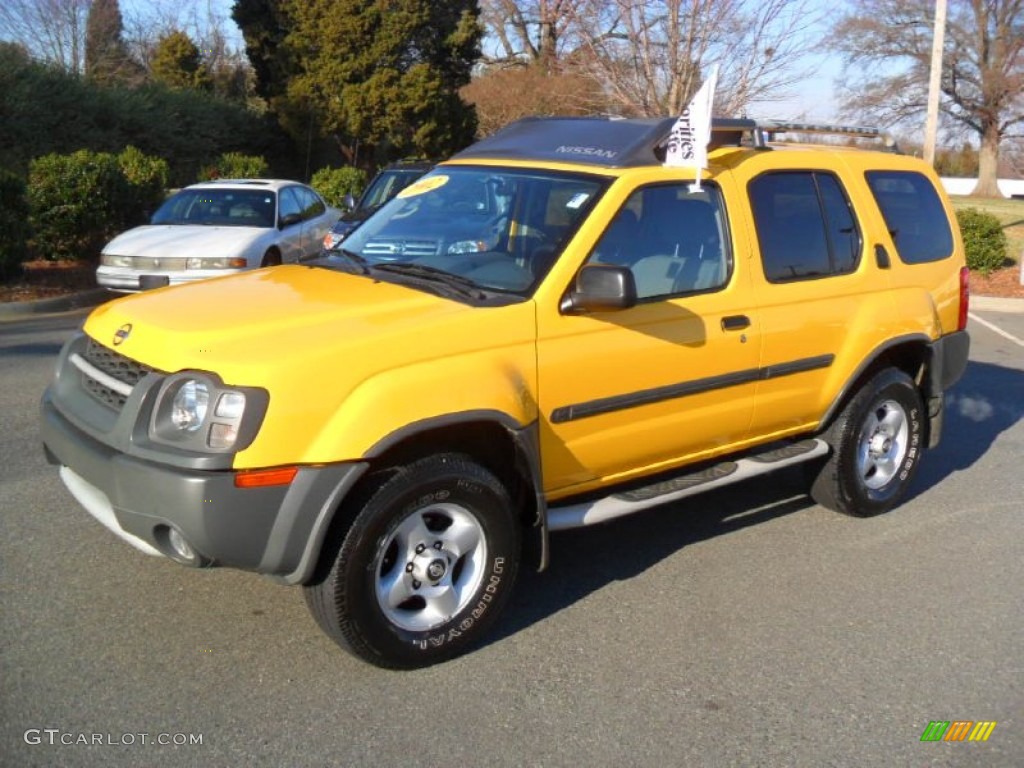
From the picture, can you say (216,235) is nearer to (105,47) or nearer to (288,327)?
(288,327)

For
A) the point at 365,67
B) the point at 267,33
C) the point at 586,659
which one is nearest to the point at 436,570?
the point at 586,659

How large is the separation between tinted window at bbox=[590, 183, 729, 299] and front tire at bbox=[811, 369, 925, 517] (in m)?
1.32

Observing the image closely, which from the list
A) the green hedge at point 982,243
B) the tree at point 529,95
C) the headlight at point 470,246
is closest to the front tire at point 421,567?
the headlight at point 470,246

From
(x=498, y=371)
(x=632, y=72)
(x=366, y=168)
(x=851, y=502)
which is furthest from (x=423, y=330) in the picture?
(x=366, y=168)

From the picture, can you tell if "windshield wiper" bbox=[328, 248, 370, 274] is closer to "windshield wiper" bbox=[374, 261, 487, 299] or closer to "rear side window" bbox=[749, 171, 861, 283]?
"windshield wiper" bbox=[374, 261, 487, 299]

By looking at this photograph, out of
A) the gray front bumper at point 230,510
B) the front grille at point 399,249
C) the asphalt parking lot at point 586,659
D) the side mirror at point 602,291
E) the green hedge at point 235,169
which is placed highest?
the green hedge at point 235,169

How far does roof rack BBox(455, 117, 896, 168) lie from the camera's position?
181 inches

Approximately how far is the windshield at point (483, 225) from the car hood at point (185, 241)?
6839 millimetres

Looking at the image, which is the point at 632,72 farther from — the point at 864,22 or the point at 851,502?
the point at 864,22

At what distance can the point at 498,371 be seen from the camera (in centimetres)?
386

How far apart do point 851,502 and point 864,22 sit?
4586 cm

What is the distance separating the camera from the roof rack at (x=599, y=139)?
15.1 ft

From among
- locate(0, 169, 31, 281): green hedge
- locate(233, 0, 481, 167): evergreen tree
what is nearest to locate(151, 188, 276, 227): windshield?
locate(0, 169, 31, 281): green hedge

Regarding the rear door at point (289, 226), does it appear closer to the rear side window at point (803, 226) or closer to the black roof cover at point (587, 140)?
the black roof cover at point (587, 140)
